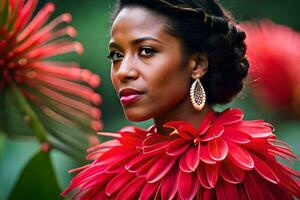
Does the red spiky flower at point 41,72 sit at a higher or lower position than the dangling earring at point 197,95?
higher

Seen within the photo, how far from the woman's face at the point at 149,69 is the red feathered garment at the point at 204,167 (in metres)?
0.05

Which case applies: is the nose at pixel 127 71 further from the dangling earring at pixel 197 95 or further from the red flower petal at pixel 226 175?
the red flower petal at pixel 226 175

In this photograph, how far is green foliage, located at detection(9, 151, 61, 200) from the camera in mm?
1467

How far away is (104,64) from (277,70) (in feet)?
4.45

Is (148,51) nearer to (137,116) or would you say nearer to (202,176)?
(137,116)

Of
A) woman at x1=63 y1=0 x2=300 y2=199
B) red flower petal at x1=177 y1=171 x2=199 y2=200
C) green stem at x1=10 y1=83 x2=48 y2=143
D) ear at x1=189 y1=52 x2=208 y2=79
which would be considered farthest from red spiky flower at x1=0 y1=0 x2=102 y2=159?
red flower petal at x1=177 y1=171 x2=199 y2=200

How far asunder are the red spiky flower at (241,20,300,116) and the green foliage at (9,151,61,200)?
0.68 metres

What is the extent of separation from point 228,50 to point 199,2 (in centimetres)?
9

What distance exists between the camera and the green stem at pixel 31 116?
1490mm

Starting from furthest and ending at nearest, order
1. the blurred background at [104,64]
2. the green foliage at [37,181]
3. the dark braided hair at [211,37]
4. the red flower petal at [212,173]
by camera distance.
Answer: the blurred background at [104,64], the green foliage at [37,181], the dark braided hair at [211,37], the red flower petal at [212,173]

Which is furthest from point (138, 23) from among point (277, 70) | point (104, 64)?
point (104, 64)

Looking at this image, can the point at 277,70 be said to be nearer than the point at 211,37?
No

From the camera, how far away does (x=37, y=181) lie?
148 cm

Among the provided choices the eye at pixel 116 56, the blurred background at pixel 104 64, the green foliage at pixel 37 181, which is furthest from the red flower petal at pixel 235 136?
the blurred background at pixel 104 64
